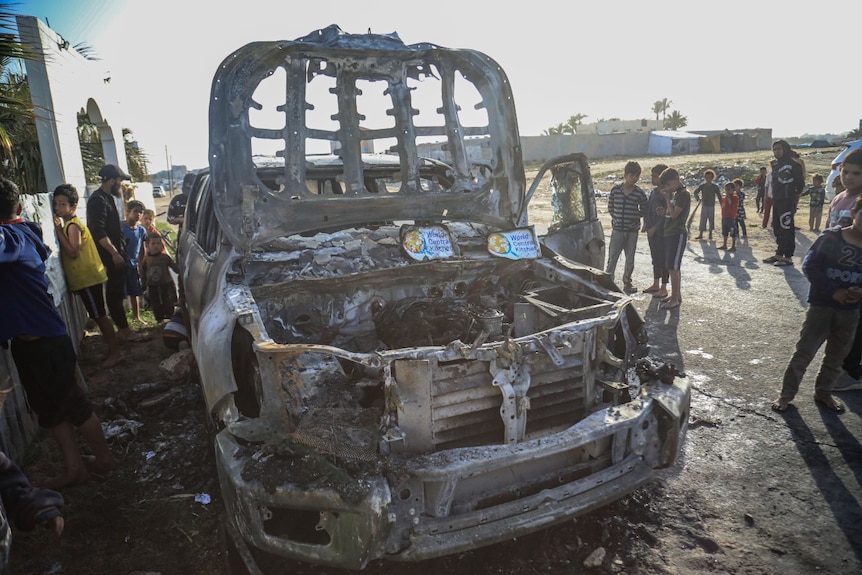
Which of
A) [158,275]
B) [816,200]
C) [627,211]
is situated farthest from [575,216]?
[816,200]

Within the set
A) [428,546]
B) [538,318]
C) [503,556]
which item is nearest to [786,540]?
[503,556]

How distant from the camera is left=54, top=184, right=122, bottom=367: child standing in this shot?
15.1 ft

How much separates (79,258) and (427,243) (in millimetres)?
3346

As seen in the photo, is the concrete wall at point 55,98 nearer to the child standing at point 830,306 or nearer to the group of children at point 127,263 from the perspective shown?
the group of children at point 127,263

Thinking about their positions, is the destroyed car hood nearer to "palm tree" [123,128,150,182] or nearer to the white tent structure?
"palm tree" [123,128,150,182]

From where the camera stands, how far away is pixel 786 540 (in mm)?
2596

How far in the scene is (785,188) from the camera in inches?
314

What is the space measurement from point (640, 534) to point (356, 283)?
2.08 meters

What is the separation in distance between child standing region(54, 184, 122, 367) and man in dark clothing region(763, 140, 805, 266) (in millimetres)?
8687

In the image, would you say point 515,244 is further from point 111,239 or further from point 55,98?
point 55,98

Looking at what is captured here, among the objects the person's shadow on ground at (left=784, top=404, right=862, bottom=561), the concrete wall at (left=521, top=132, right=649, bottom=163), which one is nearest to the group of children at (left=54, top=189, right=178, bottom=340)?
the person's shadow on ground at (left=784, top=404, right=862, bottom=561)

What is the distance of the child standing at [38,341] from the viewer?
2.95 m

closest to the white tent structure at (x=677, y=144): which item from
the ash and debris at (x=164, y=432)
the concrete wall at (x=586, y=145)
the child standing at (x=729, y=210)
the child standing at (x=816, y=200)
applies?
the concrete wall at (x=586, y=145)

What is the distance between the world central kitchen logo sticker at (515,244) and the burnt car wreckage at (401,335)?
0.06ft
